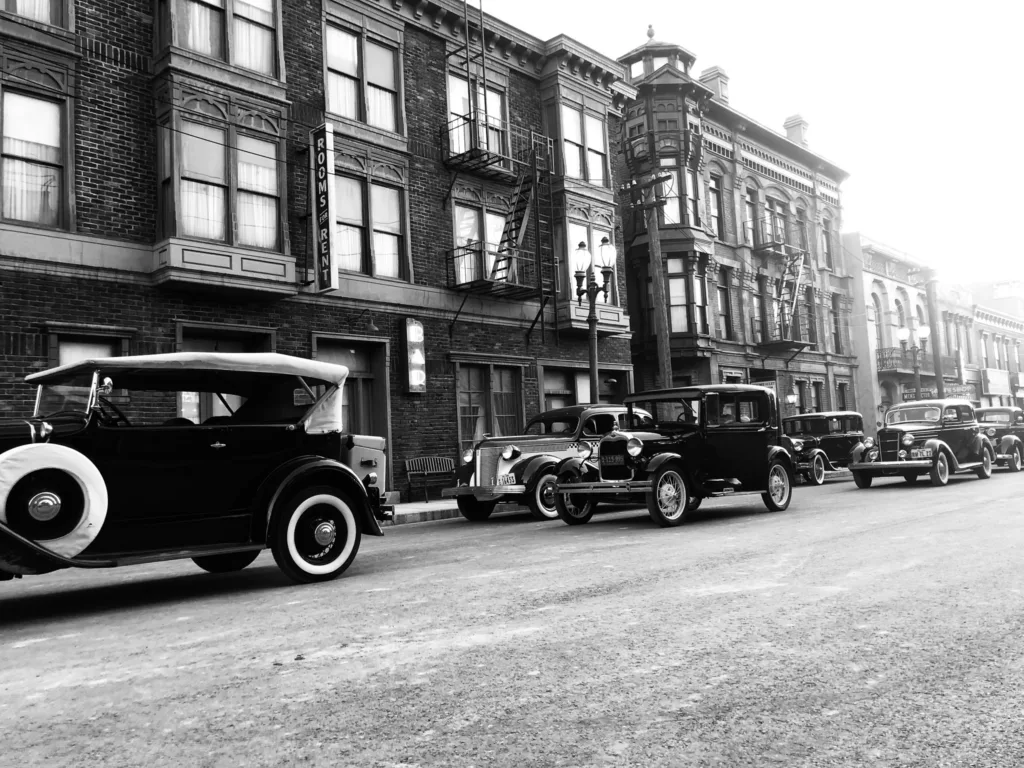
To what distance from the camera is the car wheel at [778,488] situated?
12.8 meters

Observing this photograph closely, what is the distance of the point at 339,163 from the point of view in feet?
57.5

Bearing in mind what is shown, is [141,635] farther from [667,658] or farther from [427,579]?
[667,658]

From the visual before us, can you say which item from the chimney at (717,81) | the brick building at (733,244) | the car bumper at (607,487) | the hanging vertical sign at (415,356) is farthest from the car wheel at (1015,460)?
the chimney at (717,81)

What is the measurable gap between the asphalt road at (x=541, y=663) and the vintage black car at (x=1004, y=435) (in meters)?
13.9

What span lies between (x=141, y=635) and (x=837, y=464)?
2125cm

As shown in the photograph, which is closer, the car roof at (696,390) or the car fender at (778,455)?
the car roof at (696,390)

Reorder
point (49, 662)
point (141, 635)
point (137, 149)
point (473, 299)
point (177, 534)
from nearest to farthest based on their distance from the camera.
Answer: point (49, 662)
point (141, 635)
point (177, 534)
point (137, 149)
point (473, 299)

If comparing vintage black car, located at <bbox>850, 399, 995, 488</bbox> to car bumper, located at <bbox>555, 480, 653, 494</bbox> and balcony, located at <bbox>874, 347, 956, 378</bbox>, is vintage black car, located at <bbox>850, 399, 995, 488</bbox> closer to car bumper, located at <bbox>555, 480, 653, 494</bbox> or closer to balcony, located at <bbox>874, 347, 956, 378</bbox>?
car bumper, located at <bbox>555, 480, 653, 494</bbox>

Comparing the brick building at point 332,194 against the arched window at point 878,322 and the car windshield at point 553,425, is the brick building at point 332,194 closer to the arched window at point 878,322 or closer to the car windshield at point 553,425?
the car windshield at point 553,425

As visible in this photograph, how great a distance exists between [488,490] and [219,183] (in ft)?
25.3

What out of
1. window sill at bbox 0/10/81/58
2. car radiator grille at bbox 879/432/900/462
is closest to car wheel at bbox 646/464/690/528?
car radiator grille at bbox 879/432/900/462

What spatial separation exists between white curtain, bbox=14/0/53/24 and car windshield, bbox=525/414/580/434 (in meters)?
10.7

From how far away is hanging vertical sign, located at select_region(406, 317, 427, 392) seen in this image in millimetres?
18016

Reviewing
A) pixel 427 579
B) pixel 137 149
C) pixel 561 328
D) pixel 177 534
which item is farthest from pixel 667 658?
pixel 561 328
